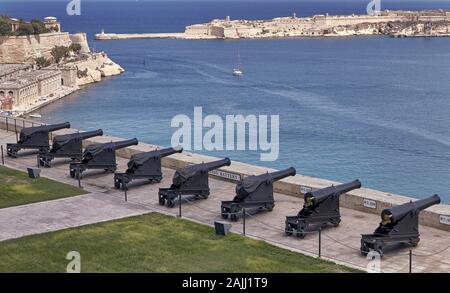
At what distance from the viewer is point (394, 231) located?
13.6m

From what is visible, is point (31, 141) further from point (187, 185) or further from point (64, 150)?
point (187, 185)

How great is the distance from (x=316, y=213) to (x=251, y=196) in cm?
172

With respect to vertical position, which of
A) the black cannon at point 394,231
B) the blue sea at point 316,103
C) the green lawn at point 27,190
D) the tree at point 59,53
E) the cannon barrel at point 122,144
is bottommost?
the blue sea at point 316,103

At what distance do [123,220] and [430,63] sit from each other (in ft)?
306

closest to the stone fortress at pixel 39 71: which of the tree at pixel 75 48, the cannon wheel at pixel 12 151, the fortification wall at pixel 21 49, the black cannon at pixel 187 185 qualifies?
the fortification wall at pixel 21 49

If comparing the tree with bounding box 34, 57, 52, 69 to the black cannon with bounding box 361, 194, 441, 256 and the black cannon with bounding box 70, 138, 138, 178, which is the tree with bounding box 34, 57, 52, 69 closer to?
the black cannon with bounding box 70, 138, 138, 178

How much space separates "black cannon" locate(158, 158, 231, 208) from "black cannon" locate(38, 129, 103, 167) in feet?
17.4

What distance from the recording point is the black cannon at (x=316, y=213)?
14695 mm

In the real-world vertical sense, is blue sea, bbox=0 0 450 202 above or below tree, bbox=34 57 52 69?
below

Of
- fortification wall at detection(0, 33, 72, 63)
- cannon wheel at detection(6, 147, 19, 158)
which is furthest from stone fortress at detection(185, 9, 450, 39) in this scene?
cannon wheel at detection(6, 147, 19, 158)

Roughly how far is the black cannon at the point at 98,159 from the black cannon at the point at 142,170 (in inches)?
56.9

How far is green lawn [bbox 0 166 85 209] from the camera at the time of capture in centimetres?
1770

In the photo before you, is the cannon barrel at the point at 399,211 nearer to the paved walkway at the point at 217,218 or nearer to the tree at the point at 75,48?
the paved walkway at the point at 217,218

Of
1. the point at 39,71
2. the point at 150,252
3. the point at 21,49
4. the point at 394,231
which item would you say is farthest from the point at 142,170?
the point at 21,49
